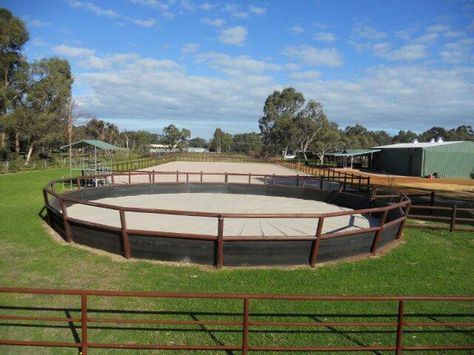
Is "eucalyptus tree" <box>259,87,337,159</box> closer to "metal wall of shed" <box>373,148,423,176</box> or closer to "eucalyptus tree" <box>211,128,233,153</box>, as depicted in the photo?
"metal wall of shed" <box>373,148,423,176</box>

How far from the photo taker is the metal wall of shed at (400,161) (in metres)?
42.8

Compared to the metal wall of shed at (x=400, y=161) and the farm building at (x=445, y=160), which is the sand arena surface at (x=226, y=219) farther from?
the metal wall of shed at (x=400, y=161)

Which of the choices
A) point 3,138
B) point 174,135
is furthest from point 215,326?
point 174,135

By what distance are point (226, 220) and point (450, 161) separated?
124 feet

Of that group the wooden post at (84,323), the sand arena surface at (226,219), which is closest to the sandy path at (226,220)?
the sand arena surface at (226,219)

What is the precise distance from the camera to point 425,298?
402cm

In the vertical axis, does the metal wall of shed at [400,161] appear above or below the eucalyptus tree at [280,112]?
below

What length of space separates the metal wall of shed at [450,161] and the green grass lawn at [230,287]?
115 ft


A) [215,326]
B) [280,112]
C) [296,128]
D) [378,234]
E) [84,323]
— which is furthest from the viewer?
[280,112]

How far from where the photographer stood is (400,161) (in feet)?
153

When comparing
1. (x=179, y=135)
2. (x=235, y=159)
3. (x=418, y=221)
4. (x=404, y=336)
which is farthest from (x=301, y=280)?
(x=179, y=135)

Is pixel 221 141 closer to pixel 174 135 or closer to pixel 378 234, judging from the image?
pixel 174 135

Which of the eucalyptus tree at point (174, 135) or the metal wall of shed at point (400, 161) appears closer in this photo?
the metal wall of shed at point (400, 161)

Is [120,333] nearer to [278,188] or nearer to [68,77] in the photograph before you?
[278,188]
